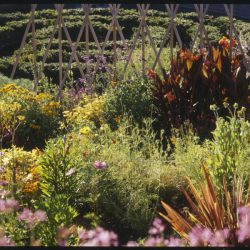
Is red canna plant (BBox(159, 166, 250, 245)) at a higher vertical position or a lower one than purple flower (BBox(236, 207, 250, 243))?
lower

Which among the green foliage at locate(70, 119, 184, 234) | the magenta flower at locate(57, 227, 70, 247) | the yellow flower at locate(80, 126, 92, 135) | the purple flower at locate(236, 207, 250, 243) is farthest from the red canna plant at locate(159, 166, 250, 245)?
the yellow flower at locate(80, 126, 92, 135)

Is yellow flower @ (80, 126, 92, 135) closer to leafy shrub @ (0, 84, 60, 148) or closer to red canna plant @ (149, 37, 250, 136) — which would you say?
leafy shrub @ (0, 84, 60, 148)

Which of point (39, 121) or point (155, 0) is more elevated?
point (155, 0)

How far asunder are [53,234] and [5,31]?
1253cm

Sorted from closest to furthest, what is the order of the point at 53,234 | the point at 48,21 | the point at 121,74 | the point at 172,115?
the point at 53,234, the point at 172,115, the point at 121,74, the point at 48,21

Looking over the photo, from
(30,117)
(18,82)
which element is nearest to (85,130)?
(30,117)

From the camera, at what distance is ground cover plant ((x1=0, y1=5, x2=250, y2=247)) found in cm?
393

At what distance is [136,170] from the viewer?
200 inches

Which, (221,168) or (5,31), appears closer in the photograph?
(221,168)

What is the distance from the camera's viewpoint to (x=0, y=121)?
6.60 metres

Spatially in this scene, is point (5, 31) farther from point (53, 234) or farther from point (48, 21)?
point (53, 234)

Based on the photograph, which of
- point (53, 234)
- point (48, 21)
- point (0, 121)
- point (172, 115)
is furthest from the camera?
point (48, 21)

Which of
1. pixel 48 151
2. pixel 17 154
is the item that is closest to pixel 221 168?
pixel 48 151

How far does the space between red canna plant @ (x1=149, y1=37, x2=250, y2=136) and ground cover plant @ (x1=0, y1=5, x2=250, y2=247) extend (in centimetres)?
1
